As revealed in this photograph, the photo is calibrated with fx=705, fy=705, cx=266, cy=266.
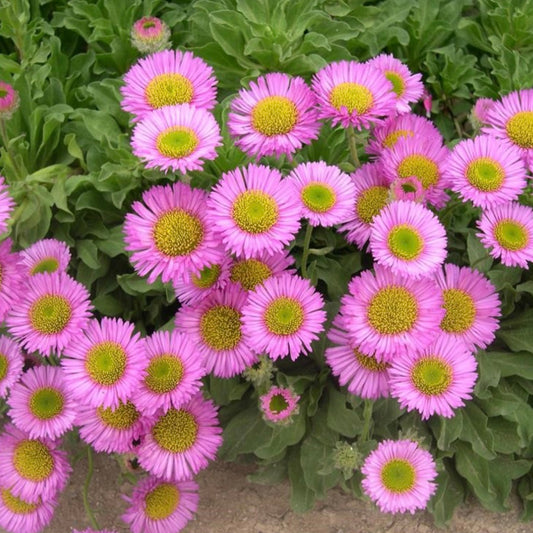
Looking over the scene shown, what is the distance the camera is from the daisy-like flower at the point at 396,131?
241cm

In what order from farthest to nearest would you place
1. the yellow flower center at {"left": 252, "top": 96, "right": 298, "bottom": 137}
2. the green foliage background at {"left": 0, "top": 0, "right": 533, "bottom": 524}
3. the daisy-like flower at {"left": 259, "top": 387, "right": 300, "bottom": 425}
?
the green foliage background at {"left": 0, "top": 0, "right": 533, "bottom": 524}
the yellow flower center at {"left": 252, "top": 96, "right": 298, "bottom": 137}
the daisy-like flower at {"left": 259, "top": 387, "right": 300, "bottom": 425}

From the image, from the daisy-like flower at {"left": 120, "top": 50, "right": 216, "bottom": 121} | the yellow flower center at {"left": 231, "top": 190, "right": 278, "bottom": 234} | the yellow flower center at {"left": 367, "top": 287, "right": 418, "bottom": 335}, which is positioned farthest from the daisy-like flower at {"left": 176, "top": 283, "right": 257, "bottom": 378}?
the daisy-like flower at {"left": 120, "top": 50, "right": 216, "bottom": 121}

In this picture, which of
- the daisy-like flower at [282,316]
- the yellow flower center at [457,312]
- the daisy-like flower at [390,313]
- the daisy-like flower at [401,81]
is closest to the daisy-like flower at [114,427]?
the daisy-like flower at [282,316]

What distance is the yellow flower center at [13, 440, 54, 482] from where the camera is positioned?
87.0 inches

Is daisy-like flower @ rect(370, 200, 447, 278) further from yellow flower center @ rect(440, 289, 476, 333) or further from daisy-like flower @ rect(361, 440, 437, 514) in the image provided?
daisy-like flower @ rect(361, 440, 437, 514)

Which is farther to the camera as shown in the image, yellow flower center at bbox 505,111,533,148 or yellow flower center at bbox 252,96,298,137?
yellow flower center at bbox 505,111,533,148

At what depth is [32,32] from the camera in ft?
10.2

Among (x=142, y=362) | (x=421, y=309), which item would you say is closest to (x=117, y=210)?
(x=142, y=362)

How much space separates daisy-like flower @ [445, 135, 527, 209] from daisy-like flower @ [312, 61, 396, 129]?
0.27m

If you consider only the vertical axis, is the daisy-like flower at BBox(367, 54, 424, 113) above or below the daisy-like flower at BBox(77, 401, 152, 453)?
above

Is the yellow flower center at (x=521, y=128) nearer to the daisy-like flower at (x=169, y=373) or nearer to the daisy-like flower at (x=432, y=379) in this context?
the daisy-like flower at (x=432, y=379)

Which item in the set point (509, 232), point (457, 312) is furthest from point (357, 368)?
point (509, 232)

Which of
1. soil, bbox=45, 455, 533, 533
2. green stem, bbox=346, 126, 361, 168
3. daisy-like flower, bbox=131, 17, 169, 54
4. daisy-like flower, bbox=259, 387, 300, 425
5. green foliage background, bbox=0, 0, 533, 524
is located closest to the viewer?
daisy-like flower, bbox=259, 387, 300, 425

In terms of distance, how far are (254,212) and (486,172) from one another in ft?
2.48
